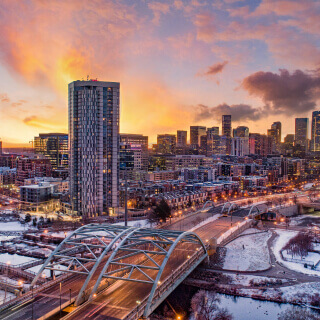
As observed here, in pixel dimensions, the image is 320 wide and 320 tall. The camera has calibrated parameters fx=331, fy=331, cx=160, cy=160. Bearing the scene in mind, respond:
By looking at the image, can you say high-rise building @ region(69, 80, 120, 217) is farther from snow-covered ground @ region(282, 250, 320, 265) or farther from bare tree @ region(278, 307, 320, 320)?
bare tree @ region(278, 307, 320, 320)

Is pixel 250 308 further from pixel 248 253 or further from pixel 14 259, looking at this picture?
pixel 14 259

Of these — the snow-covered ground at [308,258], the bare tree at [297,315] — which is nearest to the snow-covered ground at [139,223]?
the snow-covered ground at [308,258]

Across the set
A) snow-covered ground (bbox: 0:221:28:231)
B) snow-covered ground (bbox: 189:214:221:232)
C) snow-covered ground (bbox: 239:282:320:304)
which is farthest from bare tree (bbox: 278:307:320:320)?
snow-covered ground (bbox: 0:221:28:231)

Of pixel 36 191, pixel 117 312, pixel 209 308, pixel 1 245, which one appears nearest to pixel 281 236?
pixel 209 308

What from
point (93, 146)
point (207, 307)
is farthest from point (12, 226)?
point (207, 307)

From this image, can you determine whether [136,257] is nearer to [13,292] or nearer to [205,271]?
[205,271]

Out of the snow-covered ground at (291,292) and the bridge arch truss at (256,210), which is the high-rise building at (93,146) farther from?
the snow-covered ground at (291,292)
